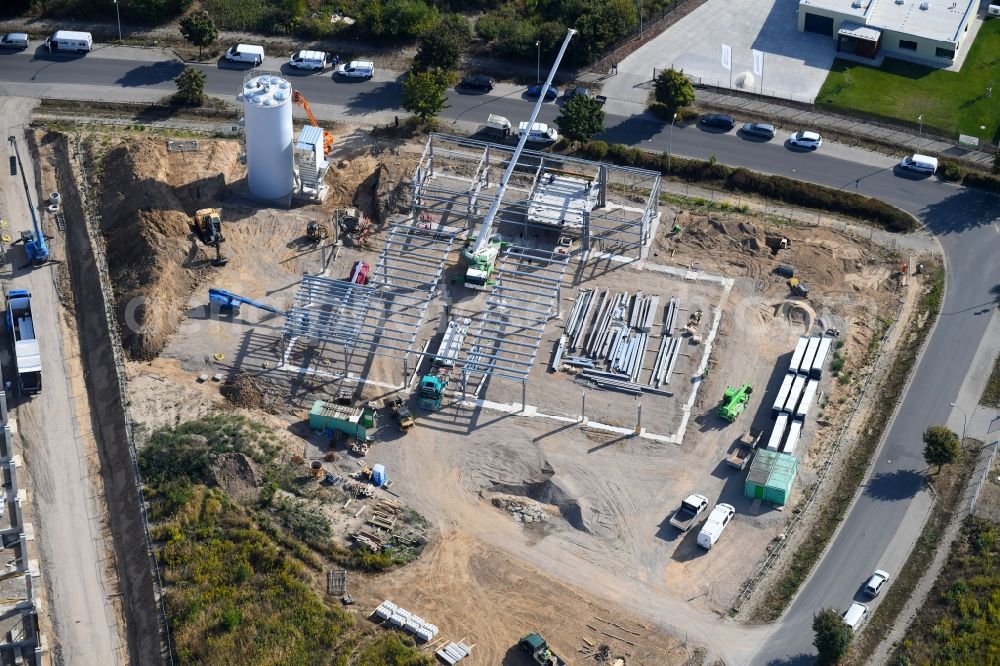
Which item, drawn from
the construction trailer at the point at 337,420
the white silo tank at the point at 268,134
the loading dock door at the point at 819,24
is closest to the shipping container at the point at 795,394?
the construction trailer at the point at 337,420

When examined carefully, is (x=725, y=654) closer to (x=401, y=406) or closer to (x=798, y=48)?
(x=401, y=406)

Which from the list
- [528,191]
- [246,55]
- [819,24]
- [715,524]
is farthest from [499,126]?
[715,524]

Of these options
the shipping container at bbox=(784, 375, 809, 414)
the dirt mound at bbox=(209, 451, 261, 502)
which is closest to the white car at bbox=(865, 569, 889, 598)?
the shipping container at bbox=(784, 375, 809, 414)

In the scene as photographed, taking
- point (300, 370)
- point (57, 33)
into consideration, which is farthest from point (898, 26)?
point (57, 33)

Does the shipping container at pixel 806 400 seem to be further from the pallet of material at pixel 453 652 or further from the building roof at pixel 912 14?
the building roof at pixel 912 14

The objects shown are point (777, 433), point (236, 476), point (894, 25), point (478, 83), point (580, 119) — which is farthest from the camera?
point (894, 25)

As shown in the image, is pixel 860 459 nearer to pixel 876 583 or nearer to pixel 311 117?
pixel 876 583

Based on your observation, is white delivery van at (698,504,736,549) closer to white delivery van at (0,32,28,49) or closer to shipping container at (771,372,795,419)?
shipping container at (771,372,795,419)
